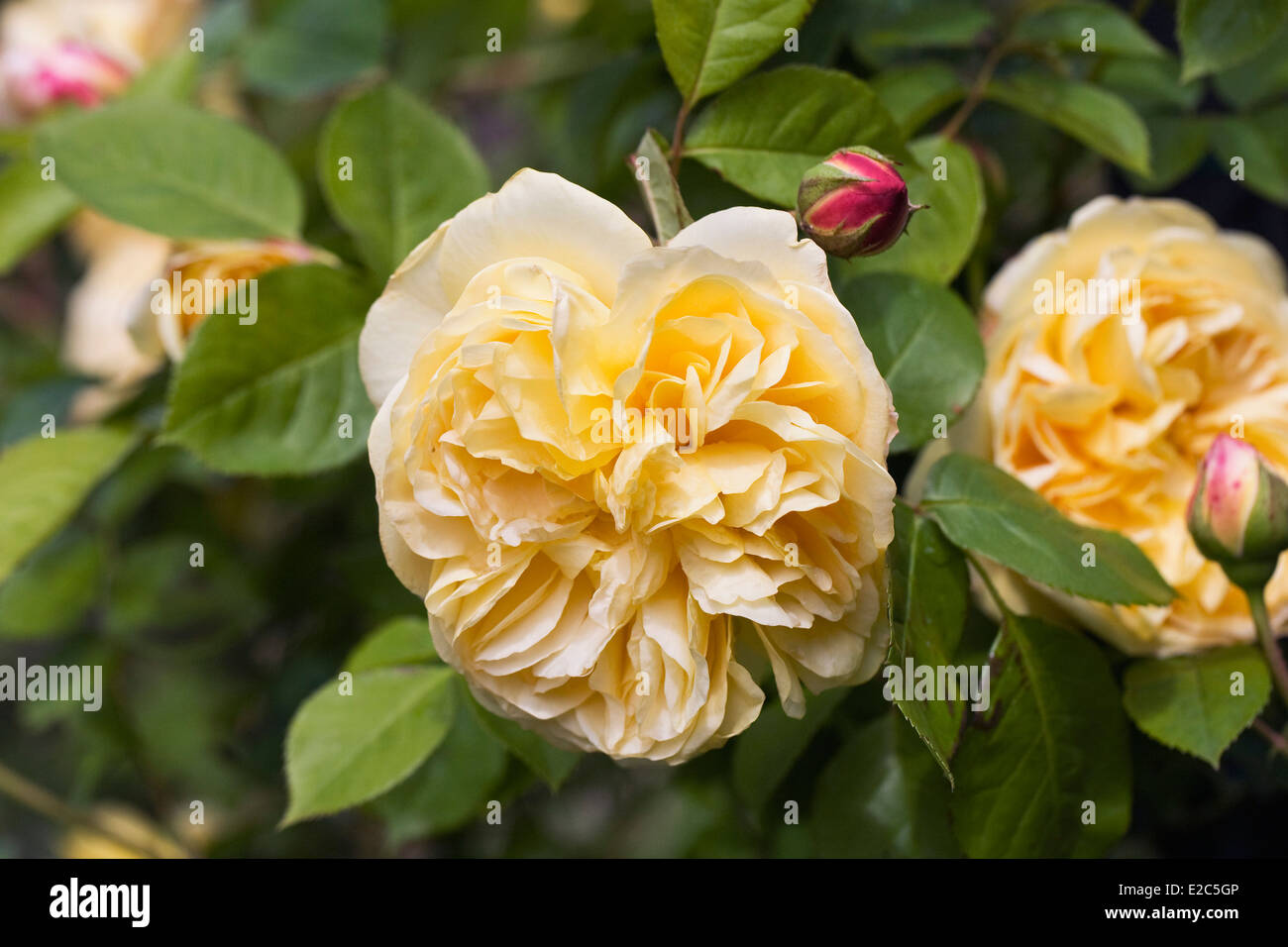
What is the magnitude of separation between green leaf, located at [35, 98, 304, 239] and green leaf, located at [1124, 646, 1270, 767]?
480mm

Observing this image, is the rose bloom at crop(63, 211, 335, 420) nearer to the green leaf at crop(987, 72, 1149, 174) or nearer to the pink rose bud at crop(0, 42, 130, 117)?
the pink rose bud at crop(0, 42, 130, 117)

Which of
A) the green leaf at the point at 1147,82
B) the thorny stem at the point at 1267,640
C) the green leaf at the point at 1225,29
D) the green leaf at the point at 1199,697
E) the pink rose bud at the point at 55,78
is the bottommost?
the green leaf at the point at 1199,697

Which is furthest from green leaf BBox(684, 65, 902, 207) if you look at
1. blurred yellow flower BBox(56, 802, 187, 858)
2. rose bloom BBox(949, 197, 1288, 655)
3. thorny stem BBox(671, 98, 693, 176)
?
blurred yellow flower BBox(56, 802, 187, 858)

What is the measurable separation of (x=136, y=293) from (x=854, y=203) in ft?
1.81

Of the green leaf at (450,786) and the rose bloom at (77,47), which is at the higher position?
the rose bloom at (77,47)

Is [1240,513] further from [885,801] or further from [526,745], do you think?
[526,745]

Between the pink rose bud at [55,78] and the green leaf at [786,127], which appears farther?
the pink rose bud at [55,78]

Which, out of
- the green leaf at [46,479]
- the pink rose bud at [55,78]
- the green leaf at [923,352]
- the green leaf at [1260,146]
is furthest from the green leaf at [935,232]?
the pink rose bud at [55,78]

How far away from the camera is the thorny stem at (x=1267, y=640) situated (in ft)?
1.44

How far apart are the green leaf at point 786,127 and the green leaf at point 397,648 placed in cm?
25

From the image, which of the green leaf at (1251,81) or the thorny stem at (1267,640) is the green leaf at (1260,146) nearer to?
the green leaf at (1251,81)
